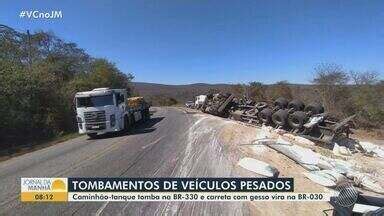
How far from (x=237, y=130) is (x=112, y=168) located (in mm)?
9371

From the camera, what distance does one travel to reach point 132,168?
12.8 metres

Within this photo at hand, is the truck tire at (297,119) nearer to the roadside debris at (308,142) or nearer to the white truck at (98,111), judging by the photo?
the roadside debris at (308,142)

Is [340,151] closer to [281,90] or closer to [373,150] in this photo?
[373,150]

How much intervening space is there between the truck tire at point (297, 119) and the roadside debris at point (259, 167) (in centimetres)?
930

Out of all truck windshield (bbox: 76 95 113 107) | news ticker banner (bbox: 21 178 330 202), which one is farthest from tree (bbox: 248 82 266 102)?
news ticker banner (bbox: 21 178 330 202)

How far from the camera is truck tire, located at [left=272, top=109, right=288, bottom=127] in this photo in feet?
74.1

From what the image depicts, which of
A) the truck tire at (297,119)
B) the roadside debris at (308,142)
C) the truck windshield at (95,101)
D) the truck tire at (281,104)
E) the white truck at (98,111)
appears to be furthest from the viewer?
the truck tire at (281,104)

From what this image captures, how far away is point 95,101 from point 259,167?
1420cm

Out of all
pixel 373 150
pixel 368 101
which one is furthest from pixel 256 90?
pixel 373 150

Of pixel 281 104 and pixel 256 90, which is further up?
pixel 256 90

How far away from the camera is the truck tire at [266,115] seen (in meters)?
24.5

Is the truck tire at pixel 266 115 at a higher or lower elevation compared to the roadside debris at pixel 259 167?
higher

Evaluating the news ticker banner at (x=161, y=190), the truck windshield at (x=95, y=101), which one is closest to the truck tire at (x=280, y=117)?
the truck windshield at (x=95, y=101)

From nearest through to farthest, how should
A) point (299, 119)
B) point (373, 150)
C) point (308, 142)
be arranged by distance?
point (308, 142)
point (373, 150)
point (299, 119)
